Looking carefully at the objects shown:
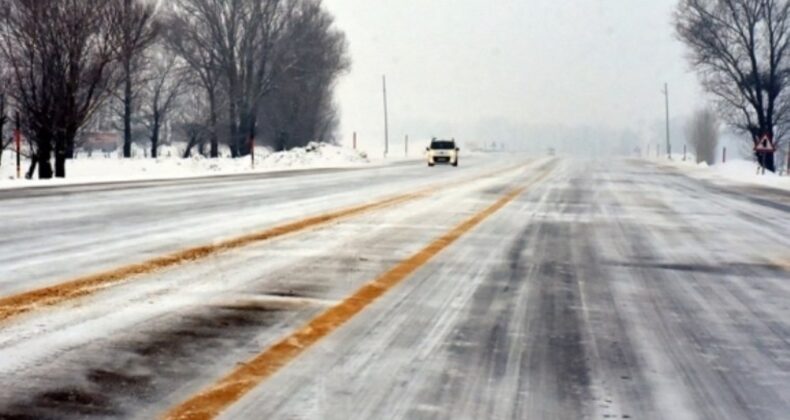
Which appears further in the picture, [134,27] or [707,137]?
[707,137]

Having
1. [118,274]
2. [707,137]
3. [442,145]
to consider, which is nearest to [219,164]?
[442,145]

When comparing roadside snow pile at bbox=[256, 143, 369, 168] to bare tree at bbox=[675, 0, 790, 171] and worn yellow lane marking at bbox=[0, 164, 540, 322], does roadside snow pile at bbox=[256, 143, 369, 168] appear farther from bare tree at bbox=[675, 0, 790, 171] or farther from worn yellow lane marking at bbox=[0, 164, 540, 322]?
worn yellow lane marking at bbox=[0, 164, 540, 322]

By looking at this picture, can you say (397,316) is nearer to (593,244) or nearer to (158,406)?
(158,406)

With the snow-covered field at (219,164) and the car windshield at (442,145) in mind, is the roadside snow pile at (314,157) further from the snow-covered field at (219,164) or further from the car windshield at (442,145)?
the car windshield at (442,145)

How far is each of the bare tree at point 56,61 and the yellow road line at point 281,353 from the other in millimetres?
22277

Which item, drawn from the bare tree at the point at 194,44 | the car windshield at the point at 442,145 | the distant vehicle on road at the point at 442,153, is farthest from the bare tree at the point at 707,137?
the bare tree at the point at 194,44

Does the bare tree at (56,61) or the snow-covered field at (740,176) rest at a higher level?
the bare tree at (56,61)

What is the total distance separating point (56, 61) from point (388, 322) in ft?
79.2

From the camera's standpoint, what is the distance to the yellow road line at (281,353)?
269cm

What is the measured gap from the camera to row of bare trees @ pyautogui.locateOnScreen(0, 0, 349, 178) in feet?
82.0

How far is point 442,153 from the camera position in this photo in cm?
3894

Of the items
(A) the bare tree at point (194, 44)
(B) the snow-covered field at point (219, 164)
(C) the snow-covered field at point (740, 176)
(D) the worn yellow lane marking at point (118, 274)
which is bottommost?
(D) the worn yellow lane marking at point (118, 274)

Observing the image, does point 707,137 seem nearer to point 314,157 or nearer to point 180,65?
point 314,157

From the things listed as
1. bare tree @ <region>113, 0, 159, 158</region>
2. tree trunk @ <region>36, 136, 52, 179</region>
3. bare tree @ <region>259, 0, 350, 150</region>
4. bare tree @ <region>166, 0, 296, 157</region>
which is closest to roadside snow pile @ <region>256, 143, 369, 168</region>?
bare tree @ <region>166, 0, 296, 157</region>
